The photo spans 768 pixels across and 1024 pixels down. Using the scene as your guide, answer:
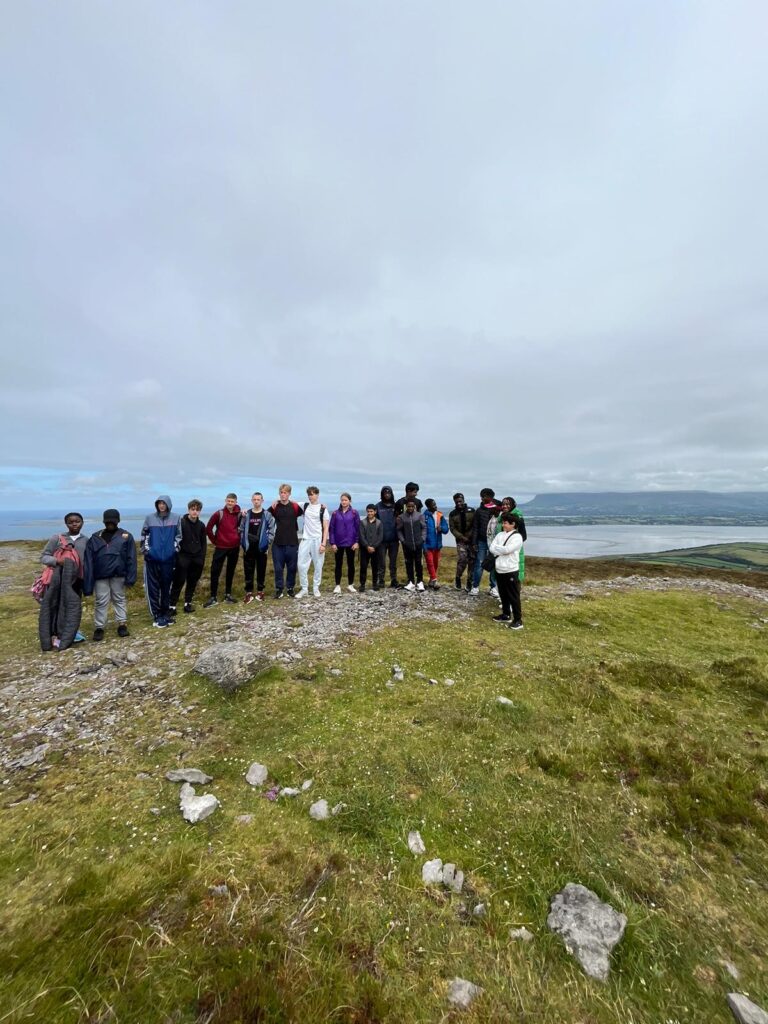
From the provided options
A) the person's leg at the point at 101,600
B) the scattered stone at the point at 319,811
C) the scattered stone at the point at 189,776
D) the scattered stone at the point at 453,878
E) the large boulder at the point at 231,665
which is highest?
the person's leg at the point at 101,600

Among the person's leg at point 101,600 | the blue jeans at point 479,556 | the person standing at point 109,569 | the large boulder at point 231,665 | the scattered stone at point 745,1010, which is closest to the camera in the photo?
the scattered stone at point 745,1010

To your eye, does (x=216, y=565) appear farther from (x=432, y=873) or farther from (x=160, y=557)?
(x=432, y=873)

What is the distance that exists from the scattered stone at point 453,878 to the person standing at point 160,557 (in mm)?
11780

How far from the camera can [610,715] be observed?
25.9 ft

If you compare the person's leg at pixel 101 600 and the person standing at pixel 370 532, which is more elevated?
the person standing at pixel 370 532

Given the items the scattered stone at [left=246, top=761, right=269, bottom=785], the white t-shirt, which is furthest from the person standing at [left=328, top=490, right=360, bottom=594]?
the scattered stone at [left=246, top=761, right=269, bottom=785]

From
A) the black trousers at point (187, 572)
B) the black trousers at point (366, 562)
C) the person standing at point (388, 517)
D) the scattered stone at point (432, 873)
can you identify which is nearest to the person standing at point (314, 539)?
the black trousers at point (366, 562)

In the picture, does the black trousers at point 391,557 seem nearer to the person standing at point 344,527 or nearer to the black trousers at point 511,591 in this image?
the person standing at point 344,527

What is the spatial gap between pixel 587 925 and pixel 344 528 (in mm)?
13923

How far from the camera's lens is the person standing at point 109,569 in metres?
12.0

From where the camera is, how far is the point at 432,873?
14.8ft

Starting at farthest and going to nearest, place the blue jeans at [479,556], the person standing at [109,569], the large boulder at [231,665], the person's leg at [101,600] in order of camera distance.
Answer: the blue jeans at [479,556] → the person's leg at [101,600] → the person standing at [109,569] → the large boulder at [231,665]

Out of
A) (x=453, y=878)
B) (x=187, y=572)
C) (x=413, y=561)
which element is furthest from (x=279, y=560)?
(x=453, y=878)

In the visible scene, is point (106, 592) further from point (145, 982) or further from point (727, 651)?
point (727, 651)
